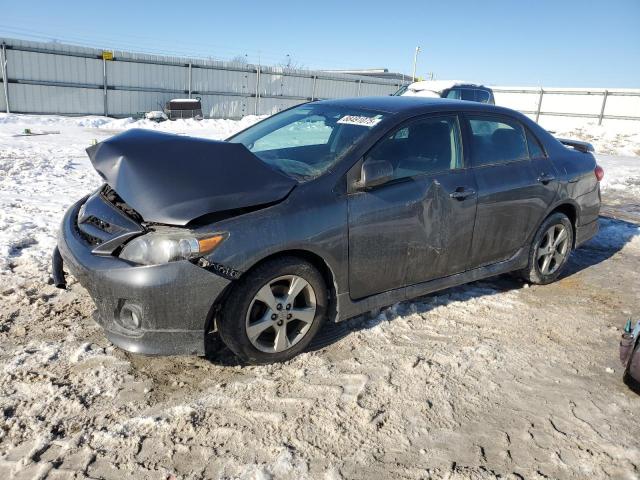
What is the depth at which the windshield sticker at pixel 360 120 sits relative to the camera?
3.73m

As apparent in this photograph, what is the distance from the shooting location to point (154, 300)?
2.86m

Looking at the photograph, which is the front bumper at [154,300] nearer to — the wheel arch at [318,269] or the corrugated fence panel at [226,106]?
the wheel arch at [318,269]

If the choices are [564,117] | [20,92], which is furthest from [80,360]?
[564,117]

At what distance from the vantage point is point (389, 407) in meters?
2.94

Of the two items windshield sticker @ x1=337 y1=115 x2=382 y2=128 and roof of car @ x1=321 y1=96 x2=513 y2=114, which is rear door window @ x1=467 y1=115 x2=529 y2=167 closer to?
roof of car @ x1=321 y1=96 x2=513 y2=114

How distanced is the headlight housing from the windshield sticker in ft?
4.65

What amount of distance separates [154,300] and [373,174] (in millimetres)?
1547

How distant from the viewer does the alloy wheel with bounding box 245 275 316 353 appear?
3150mm

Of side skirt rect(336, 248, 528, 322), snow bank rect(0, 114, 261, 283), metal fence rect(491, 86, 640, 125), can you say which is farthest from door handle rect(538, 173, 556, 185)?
metal fence rect(491, 86, 640, 125)

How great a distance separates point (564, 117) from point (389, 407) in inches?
1061

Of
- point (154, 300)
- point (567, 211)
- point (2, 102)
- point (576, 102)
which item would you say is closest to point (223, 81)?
point (2, 102)

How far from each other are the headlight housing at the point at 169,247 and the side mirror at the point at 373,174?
1.00 meters

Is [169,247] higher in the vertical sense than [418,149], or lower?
lower

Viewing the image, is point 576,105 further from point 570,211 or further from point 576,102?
point 570,211
